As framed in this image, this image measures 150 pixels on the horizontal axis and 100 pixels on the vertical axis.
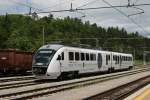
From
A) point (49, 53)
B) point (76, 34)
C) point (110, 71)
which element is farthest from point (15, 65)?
point (76, 34)

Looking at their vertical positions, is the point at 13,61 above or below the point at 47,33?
below

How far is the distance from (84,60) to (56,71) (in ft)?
22.3

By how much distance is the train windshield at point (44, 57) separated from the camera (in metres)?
31.4

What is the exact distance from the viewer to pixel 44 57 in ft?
104

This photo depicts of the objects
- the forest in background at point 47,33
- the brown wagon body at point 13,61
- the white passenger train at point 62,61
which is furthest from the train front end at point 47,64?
the forest in background at point 47,33

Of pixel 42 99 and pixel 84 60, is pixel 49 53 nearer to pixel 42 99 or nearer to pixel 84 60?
pixel 84 60

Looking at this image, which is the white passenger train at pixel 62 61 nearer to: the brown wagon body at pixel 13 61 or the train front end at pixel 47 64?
the train front end at pixel 47 64

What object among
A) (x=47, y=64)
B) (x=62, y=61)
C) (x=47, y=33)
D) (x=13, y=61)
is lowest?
(x=13, y=61)

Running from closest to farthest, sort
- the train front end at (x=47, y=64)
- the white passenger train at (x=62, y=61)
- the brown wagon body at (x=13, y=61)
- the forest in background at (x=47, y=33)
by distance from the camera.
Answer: the train front end at (x=47, y=64), the white passenger train at (x=62, y=61), the brown wagon body at (x=13, y=61), the forest in background at (x=47, y=33)

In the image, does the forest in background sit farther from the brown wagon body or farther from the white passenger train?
the white passenger train

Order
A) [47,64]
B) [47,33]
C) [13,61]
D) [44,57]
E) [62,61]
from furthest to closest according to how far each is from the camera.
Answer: [47,33]
[13,61]
[62,61]
[44,57]
[47,64]

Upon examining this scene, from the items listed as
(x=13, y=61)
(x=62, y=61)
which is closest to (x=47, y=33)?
(x=13, y=61)

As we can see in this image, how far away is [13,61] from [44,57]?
10.0 metres

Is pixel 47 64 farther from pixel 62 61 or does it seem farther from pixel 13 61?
pixel 13 61
